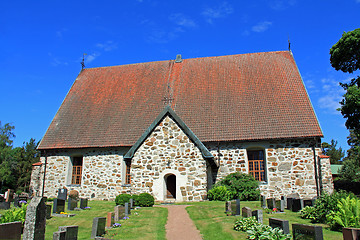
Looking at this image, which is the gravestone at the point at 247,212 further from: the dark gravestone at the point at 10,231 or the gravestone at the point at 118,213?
the dark gravestone at the point at 10,231

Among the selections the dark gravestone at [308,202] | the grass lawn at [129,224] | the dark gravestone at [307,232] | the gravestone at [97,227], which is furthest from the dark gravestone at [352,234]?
the gravestone at [97,227]

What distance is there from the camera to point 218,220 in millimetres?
10250

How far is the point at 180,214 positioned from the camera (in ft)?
37.7

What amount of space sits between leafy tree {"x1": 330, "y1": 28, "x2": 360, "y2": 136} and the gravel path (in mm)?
11315

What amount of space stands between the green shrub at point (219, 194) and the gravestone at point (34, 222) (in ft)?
28.6

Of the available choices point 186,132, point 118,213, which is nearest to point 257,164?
point 186,132

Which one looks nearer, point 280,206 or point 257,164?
point 280,206

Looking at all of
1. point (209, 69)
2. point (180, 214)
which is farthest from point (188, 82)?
point (180, 214)

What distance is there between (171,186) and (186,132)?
9.62 feet

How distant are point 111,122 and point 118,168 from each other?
3155 mm

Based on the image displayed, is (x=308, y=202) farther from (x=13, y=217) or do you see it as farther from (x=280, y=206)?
(x=13, y=217)

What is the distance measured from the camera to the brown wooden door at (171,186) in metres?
15.1

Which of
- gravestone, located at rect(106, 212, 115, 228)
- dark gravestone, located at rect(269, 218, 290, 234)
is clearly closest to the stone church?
gravestone, located at rect(106, 212, 115, 228)

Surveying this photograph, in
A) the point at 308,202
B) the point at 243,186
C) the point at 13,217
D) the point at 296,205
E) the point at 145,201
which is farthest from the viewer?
the point at 243,186
